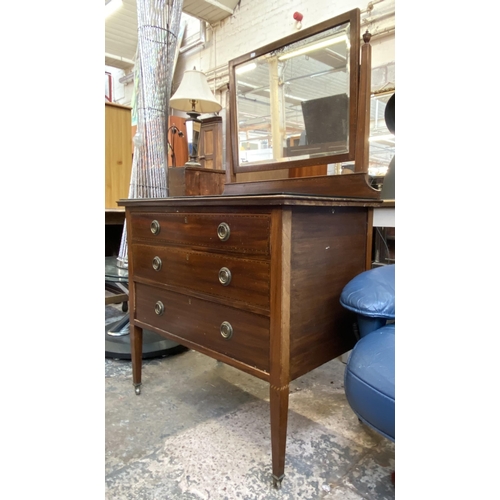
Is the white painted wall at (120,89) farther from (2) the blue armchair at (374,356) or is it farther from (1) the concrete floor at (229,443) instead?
(2) the blue armchair at (374,356)

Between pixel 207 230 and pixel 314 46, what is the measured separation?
815 mm

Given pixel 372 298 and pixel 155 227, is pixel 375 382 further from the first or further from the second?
pixel 155 227

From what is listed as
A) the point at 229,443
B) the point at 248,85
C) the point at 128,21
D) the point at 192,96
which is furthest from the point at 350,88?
the point at 128,21

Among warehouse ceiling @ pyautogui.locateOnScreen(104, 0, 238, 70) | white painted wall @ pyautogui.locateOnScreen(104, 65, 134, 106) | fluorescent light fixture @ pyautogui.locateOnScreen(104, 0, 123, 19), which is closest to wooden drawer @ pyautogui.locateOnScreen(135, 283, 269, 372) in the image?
warehouse ceiling @ pyautogui.locateOnScreen(104, 0, 238, 70)

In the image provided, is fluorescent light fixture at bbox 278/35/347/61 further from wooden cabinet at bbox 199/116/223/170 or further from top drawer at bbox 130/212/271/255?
wooden cabinet at bbox 199/116/223/170

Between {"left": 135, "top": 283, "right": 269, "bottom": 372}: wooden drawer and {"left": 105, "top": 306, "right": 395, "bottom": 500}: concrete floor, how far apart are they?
32 cm

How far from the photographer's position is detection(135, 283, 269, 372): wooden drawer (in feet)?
3.33

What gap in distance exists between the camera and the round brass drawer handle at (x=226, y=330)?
1087mm
